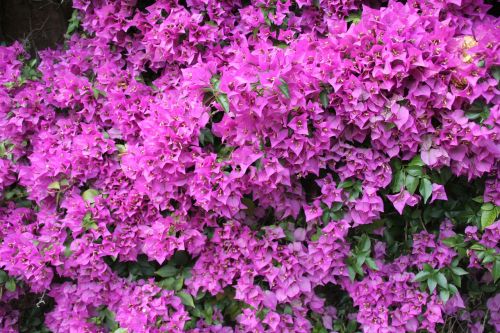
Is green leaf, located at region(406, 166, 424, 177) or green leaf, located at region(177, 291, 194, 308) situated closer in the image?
green leaf, located at region(406, 166, 424, 177)

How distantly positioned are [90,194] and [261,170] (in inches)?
33.1

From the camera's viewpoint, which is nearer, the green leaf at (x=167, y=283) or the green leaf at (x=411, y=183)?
the green leaf at (x=411, y=183)

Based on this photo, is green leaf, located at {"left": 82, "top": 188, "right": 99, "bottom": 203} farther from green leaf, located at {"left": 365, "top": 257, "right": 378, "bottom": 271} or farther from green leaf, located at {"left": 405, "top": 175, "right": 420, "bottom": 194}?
green leaf, located at {"left": 405, "top": 175, "right": 420, "bottom": 194}

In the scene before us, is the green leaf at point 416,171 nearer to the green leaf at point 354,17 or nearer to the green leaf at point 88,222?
the green leaf at point 354,17

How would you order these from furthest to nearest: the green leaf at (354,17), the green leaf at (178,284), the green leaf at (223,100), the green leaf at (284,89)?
the green leaf at (178,284) < the green leaf at (354,17) < the green leaf at (223,100) < the green leaf at (284,89)

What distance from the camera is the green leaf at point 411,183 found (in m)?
1.88

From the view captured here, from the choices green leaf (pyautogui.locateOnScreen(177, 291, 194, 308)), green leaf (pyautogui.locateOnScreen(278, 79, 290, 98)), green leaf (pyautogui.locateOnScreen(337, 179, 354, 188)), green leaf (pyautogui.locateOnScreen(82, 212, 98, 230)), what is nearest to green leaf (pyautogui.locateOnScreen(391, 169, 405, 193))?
green leaf (pyautogui.locateOnScreen(337, 179, 354, 188))

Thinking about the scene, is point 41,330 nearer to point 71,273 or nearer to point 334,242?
point 71,273

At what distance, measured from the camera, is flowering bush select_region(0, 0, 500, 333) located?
1.85m

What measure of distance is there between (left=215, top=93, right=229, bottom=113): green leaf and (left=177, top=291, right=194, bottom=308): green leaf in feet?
2.87

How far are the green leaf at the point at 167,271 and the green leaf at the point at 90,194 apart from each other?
443mm

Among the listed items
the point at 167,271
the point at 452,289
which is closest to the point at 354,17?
the point at 452,289

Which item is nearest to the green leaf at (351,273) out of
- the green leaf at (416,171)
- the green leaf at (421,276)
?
the green leaf at (421,276)

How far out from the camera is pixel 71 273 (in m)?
2.30
